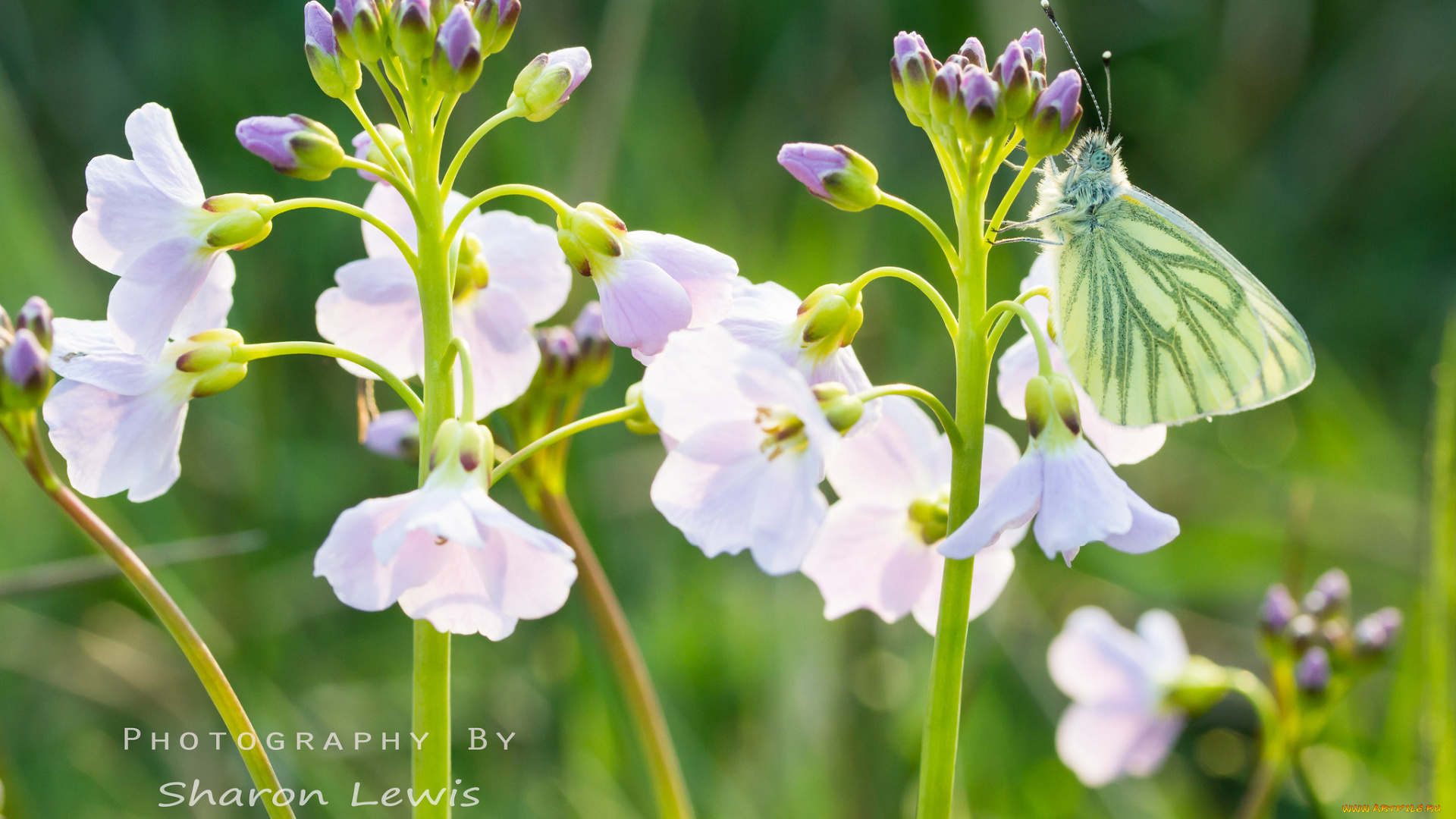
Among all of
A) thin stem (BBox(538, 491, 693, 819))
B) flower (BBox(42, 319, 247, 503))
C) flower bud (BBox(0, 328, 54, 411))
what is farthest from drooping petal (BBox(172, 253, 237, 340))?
thin stem (BBox(538, 491, 693, 819))

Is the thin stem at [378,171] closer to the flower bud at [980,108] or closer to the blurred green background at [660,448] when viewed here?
the flower bud at [980,108]

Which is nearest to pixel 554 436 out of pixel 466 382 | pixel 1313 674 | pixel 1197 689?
pixel 466 382

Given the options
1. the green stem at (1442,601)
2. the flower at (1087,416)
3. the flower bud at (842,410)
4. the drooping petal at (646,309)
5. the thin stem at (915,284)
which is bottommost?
the green stem at (1442,601)

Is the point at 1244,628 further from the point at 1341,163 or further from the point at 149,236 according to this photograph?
the point at 149,236

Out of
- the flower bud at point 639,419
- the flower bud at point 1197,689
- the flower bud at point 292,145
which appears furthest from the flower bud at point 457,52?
the flower bud at point 1197,689

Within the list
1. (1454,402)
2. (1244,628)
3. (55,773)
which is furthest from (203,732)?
(1244,628)

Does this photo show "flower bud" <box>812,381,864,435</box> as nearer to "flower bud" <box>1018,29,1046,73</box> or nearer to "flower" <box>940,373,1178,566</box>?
"flower" <box>940,373,1178,566</box>
